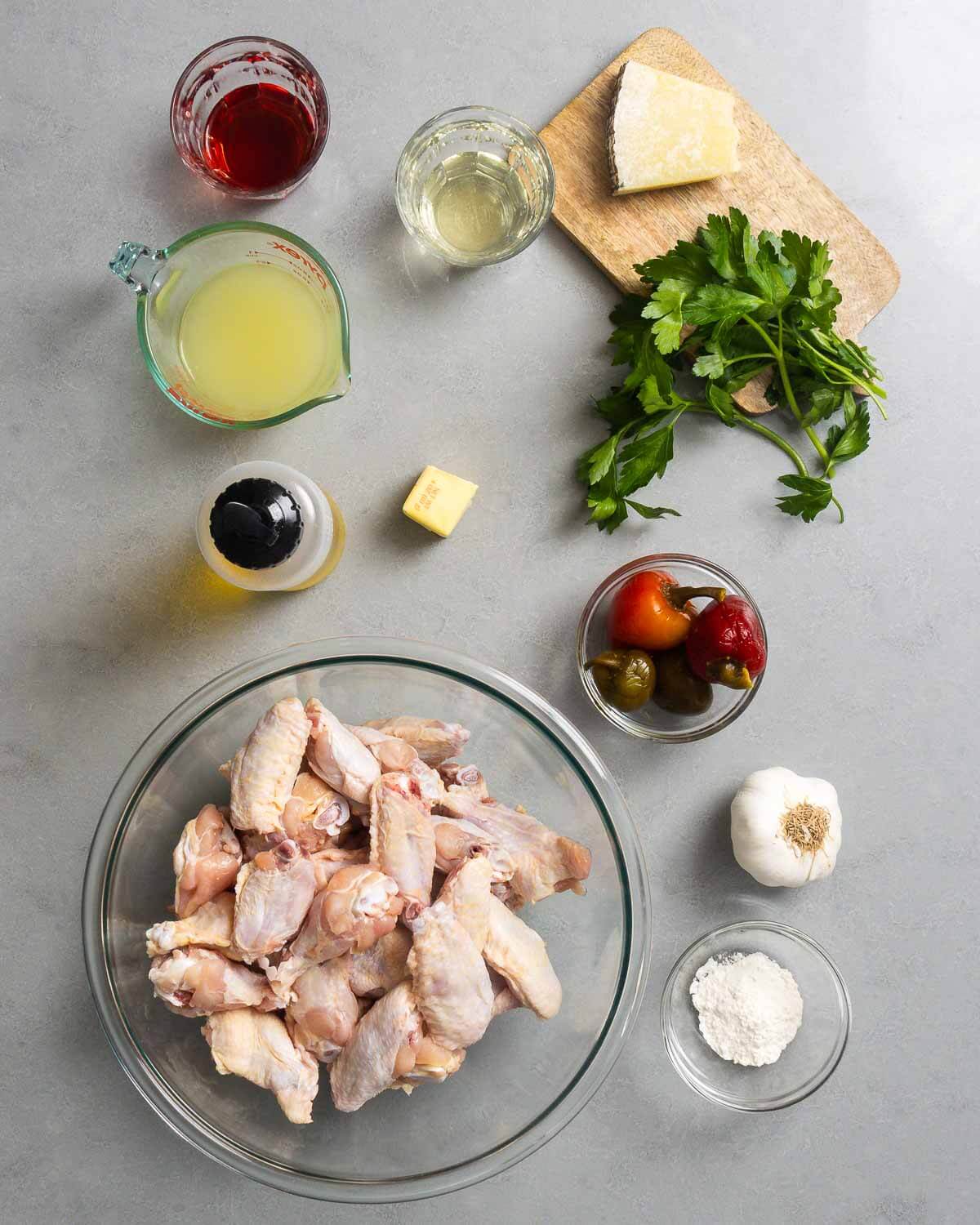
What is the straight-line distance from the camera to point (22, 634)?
1.69m

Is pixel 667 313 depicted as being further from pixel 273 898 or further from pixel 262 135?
pixel 273 898

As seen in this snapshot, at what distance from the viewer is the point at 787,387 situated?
1.64 meters

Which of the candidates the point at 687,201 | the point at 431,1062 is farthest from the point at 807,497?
the point at 431,1062

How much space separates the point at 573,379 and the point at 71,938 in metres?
1.38

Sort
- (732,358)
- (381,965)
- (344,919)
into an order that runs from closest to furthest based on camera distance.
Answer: (344,919) < (381,965) < (732,358)

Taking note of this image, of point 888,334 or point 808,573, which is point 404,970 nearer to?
point 808,573

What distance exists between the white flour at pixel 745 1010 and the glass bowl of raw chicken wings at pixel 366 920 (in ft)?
0.80

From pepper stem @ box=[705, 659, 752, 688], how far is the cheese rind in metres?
0.87

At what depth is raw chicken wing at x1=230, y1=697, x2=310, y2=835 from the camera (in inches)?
52.4

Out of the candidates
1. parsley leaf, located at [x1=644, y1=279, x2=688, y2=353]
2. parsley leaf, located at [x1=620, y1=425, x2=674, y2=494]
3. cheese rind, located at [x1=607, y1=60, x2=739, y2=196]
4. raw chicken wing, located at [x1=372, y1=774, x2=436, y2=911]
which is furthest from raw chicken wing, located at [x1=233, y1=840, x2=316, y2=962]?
cheese rind, located at [x1=607, y1=60, x2=739, y2=196]

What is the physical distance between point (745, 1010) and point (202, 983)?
3.17 ft

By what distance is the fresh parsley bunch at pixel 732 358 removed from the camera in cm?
157

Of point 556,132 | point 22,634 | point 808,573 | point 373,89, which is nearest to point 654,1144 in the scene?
point 808,573

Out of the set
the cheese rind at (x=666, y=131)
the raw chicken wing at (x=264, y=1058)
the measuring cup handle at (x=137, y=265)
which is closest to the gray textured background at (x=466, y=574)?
the cheese rind at (x=666, y=131)
